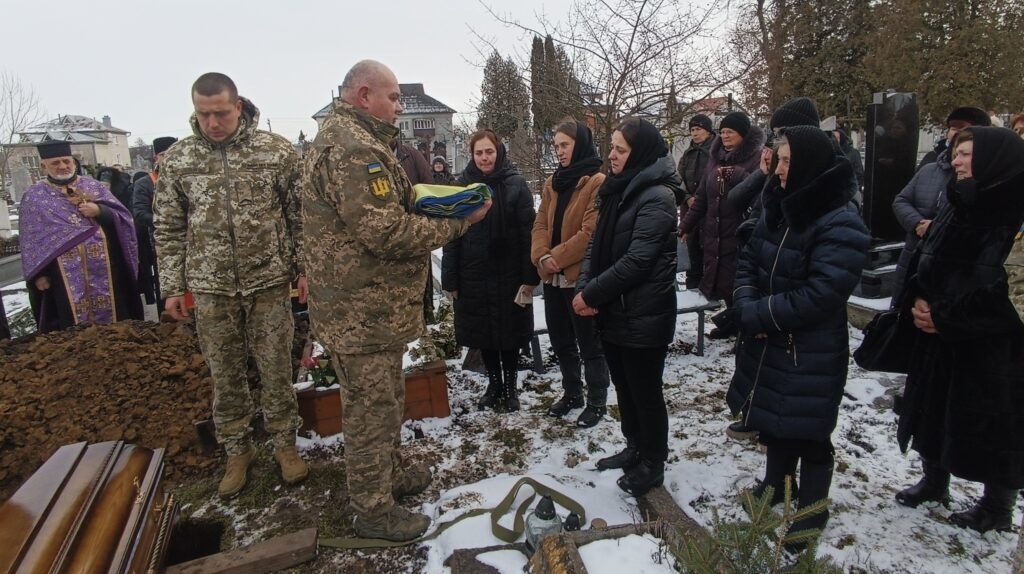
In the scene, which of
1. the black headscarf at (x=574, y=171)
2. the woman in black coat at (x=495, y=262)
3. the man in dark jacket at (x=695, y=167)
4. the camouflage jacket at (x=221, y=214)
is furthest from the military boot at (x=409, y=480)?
the man in dark jacket at (x=695, y=167)

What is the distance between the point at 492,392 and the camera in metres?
4.18

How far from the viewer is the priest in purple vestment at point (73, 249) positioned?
461cm

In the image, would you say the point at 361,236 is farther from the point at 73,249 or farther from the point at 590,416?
the point at 73,249

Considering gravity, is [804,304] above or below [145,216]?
below

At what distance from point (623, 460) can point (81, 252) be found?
479 centimetres

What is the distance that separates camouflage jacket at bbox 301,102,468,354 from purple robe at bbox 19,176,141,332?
11.5 ft

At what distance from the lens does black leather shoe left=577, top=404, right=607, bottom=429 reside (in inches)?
147

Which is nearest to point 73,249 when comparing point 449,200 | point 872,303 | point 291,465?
point 291,465

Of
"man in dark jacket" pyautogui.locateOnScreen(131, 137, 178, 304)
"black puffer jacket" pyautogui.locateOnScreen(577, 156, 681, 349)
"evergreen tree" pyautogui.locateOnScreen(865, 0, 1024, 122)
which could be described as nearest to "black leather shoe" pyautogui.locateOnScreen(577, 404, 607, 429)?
"black puffer jacket" pyautogui.locateOnScreen(577, 156, 681, 349)

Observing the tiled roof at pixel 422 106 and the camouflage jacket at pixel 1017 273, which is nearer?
the camouflage jacket at pixel 1017 273

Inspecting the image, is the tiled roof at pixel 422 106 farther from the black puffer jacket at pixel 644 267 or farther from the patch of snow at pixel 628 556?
the patch of snow at pixel 628 556

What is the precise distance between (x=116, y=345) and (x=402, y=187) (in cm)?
322

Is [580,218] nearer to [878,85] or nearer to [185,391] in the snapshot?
[185,391]

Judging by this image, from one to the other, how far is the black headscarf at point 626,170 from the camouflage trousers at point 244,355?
1.80m
